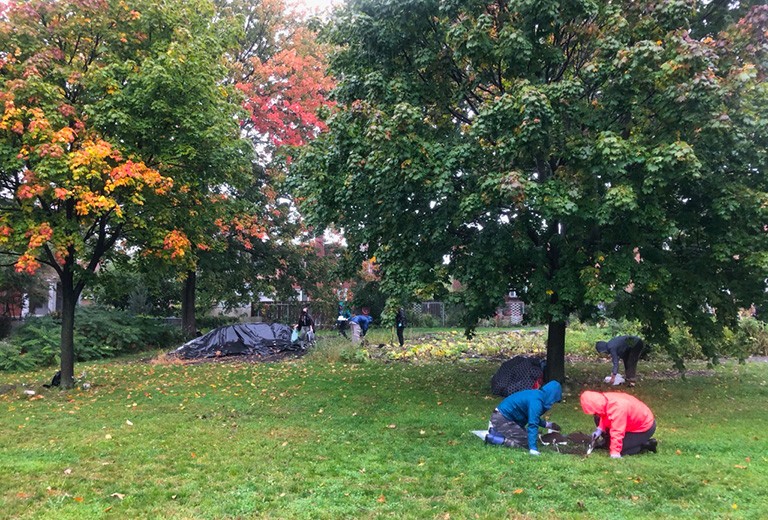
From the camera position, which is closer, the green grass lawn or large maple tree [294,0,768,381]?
the green grass lawn

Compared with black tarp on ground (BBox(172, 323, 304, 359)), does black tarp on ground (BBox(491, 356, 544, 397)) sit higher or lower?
higher

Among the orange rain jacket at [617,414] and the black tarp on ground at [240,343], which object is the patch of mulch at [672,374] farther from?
the black tarp on ground at [240,343]

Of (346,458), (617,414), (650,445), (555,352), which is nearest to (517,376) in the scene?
(555,352)

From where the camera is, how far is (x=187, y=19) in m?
10.7

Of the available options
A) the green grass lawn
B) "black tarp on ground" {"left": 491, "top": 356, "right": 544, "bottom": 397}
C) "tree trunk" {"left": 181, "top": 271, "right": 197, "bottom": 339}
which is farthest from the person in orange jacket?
"tree trunk" {"left": 181, "top": 271, "right": 197, "bottom": 339}

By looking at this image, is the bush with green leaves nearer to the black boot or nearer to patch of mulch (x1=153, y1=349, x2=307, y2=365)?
patch of mulch (x1=153, y1=349, x2=307, y2=365)

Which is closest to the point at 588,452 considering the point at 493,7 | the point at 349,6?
the point at 493,7

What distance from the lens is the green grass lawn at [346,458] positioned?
4688mm

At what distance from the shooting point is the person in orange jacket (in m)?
6.08

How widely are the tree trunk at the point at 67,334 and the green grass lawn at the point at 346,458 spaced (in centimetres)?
36

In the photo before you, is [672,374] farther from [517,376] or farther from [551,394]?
[551,394]

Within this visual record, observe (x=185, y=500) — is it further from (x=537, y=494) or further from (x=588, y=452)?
(x=588, y=452)

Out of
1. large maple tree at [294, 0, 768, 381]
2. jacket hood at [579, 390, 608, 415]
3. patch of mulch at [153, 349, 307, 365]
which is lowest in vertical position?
patch of mulch at [153, 349, 307, 365]

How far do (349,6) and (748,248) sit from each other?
711 cm
